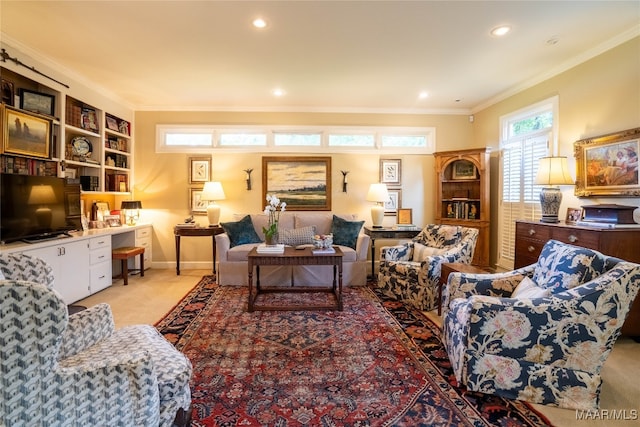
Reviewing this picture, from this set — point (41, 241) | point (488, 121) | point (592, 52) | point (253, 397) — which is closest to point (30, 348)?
point (253, 397)

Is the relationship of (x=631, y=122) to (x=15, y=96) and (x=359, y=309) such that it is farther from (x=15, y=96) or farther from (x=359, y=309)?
(x=15, y=96)

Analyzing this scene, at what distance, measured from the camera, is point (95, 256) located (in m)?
3.74

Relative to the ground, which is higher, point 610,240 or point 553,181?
point 553,181

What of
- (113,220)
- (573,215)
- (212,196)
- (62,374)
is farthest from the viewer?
(212,196)

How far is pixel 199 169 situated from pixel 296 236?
2162 millimetres

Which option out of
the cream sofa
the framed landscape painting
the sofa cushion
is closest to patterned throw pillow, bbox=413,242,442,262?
the cream sofa

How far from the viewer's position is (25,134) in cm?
312

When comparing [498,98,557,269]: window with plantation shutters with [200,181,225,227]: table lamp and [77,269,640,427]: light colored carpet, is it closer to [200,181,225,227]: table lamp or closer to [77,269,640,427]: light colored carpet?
[77,269,640,427]: light colored carpet

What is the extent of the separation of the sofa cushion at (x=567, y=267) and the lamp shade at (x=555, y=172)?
1445 mm

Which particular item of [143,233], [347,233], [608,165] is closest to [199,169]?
[143,233]

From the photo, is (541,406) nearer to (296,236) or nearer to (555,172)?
(555,172)

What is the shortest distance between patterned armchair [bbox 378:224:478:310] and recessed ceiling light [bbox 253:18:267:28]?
9.11 ft

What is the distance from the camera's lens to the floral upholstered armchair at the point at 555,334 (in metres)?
1.66

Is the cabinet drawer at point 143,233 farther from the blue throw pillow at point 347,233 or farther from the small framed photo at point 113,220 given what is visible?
the blue throw pillow at point 347,233
